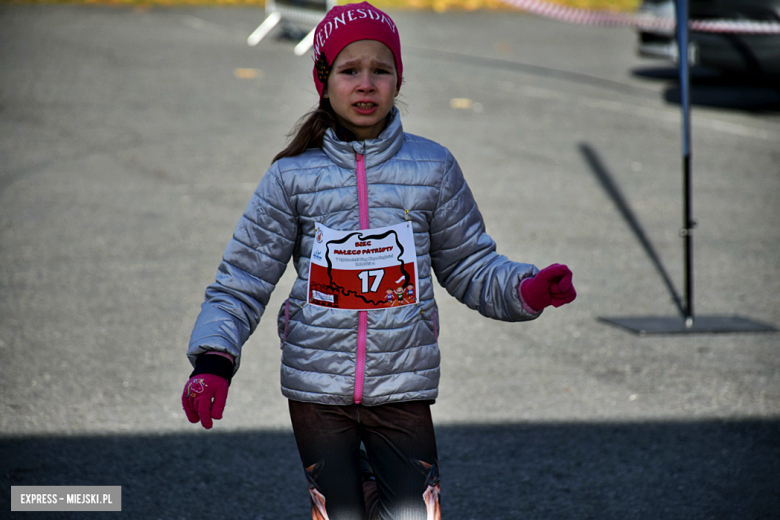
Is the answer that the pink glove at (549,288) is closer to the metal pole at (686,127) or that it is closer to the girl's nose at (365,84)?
the girl's nose at (365,84)

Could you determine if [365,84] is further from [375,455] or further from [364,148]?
[375,455]

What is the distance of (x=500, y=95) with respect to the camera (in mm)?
10508

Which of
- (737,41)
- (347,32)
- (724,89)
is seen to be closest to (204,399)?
(347,32)

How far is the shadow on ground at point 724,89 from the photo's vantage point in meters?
10.4

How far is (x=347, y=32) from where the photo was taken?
2.21 m

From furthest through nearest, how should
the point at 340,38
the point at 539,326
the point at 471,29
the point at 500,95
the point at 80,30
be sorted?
the point at 471,29
the point at 80,30
the point at 500,95
the point at 539,326
the point at 340,38

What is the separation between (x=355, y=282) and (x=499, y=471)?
4.48ft

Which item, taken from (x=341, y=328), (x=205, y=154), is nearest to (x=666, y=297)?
(x=341, y=328)

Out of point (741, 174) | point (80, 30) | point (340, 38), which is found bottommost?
point (340, 38)

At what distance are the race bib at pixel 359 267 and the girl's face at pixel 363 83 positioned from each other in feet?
0.99

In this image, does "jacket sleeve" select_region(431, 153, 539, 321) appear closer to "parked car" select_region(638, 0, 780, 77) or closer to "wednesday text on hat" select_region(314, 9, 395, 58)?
"wednesday text on hat" select_region(314, 9, 395, 58)

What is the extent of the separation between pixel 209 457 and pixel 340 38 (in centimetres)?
183

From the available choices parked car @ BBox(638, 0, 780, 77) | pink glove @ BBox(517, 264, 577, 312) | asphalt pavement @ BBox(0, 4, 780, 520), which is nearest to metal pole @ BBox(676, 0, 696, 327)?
asphalt pavement @ BBox(0, 4, 780, 520)

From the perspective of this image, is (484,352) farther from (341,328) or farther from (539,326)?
(341,328)
